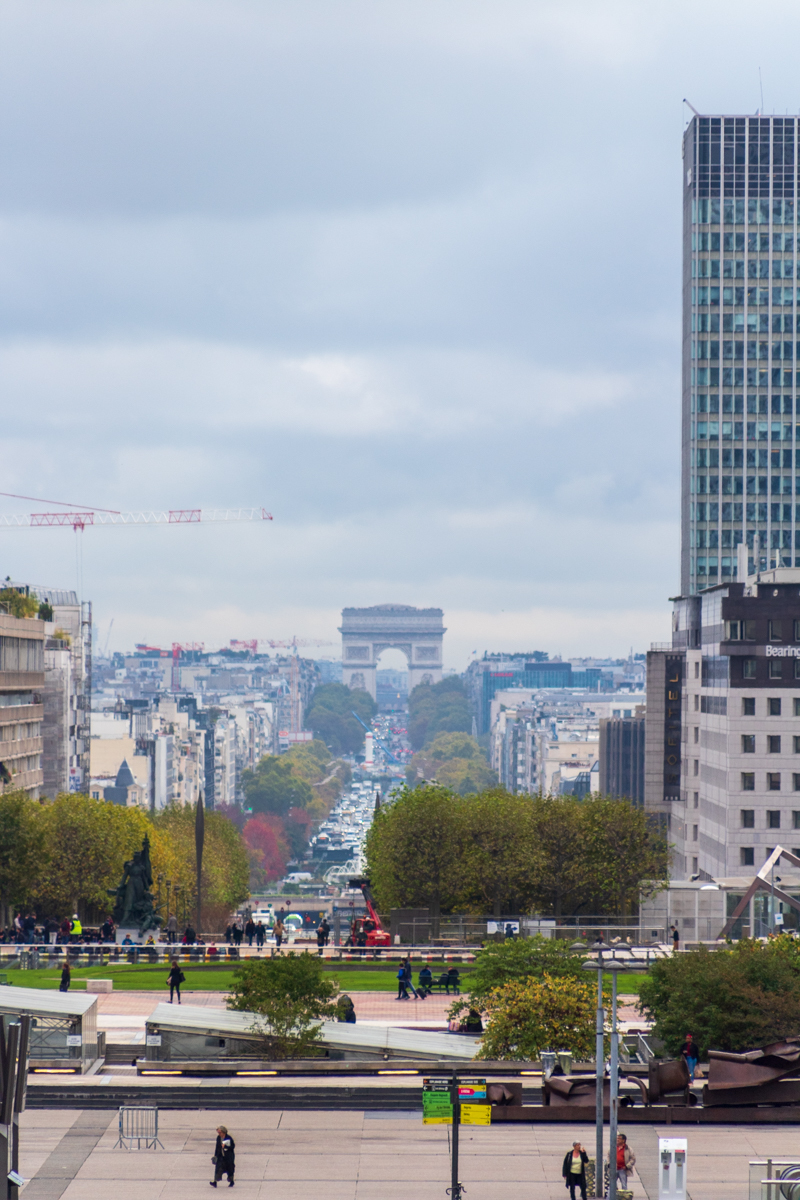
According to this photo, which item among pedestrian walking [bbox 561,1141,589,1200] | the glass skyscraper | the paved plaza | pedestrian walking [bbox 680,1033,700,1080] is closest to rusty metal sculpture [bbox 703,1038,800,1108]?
the paved plaza

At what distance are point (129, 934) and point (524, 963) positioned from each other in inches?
1076

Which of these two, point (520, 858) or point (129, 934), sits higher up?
point (520, 858)

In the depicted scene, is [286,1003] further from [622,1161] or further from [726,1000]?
[622,1161]

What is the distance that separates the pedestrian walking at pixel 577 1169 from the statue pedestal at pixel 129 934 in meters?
38.6

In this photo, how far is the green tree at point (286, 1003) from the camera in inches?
1769

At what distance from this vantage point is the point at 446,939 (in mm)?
71625

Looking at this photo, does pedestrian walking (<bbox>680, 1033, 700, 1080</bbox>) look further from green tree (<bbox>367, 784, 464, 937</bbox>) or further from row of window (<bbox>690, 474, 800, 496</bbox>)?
row of window (<bbox>690, 474, 800, 496</bbox>)

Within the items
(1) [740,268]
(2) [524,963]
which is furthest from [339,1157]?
(1) [740,268]

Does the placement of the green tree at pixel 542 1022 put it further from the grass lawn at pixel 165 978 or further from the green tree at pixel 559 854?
the green tree at pixel 559 854

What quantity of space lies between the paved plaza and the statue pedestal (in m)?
28.1

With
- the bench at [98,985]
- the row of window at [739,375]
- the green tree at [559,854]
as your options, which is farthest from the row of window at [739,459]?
the bench at [98,985]

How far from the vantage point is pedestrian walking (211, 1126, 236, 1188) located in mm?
34000

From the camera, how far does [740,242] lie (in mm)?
142125

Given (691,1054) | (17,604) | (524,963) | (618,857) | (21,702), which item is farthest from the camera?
(17,604)
